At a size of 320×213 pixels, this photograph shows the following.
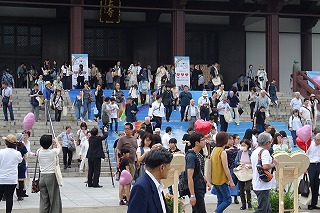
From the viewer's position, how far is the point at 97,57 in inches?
1489

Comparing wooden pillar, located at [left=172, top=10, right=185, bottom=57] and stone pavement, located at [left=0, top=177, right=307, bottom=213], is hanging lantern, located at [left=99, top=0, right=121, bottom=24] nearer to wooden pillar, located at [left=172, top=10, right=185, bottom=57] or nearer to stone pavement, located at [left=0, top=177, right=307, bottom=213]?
wooden pillar, located at [left=172, top=10, right=185, bottom=57]

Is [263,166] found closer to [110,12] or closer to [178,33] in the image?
[178,33]

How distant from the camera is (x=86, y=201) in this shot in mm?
15336

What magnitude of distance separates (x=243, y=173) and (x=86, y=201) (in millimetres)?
3721

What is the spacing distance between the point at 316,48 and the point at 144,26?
10.7m

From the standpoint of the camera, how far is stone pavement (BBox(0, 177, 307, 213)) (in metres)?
14.0

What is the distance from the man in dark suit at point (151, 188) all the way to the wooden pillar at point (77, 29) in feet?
86.7

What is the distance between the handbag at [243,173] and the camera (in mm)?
14249

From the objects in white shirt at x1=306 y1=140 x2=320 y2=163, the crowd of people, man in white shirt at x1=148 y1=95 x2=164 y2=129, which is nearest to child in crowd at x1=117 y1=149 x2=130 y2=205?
the crowd of people

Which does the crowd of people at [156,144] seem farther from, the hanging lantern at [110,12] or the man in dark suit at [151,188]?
the hanging lantern at [110,12]

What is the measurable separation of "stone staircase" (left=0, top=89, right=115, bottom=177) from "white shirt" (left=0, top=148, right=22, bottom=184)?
27.1ft

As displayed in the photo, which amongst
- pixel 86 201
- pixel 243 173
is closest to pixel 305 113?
pixel 243 173

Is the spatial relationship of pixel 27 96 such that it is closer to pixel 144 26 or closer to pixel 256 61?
pixel 144 26

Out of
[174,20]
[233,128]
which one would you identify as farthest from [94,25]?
[233,128]
